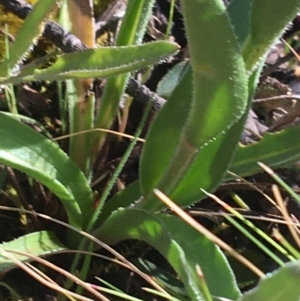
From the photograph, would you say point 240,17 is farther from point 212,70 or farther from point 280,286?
point 280,286

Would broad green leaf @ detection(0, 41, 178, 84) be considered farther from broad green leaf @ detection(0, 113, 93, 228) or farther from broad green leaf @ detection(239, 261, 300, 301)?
broad green leaf @ detection(239, 261, 300, 301)

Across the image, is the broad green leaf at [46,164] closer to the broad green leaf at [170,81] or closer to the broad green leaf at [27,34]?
the broad green leaf at [27,34]

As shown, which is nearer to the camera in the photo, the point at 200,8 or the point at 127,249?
the point at 200,8

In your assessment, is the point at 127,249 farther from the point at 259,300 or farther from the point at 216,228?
the point at 259,300

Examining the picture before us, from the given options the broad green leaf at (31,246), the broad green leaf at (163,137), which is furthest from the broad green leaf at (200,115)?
the broad green leaf at (31,246)

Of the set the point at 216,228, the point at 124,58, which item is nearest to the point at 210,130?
the point at 124,58

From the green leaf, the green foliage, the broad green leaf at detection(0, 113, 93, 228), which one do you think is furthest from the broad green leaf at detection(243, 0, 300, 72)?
the broad green leaf at detection(0, 113, 93, 228)

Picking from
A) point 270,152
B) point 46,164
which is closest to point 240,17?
point 270,152
